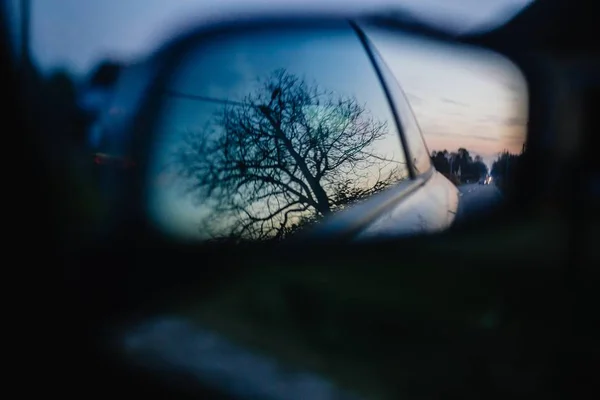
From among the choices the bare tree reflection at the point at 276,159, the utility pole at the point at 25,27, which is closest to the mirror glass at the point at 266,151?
the bare tree reflection at the point at 276,159

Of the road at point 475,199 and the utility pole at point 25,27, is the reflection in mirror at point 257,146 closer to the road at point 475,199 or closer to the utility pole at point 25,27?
the road at point 475,199

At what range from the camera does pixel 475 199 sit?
303cm

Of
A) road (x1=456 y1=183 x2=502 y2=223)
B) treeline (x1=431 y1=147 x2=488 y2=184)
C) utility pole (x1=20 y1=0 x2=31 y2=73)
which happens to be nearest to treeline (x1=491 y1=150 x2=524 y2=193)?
road (x1=456 y1=183 x2=502 y2=223)

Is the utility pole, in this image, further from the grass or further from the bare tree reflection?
the bare tree reflection

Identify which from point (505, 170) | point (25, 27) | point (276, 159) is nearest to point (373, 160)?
point (276, 159)

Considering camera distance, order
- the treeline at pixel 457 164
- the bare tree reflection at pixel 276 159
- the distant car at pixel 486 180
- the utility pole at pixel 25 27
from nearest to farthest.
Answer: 1. the bare tree reflection at pixel 276 159
2. the treeline at pixel 457 164
3. the distant car at pixel 486 180
4. the utility pole at pixel 25 27

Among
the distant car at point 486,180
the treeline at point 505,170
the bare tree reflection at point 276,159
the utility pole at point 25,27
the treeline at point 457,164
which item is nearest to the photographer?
the bare tree reflection at point 276,159

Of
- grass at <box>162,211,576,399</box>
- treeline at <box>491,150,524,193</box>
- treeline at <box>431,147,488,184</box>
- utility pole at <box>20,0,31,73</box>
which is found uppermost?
utility pole at <box>20,0,31,73</box>

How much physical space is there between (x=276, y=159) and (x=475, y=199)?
43.6 inches

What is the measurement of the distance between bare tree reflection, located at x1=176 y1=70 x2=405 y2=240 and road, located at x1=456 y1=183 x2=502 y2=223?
0.70 meters

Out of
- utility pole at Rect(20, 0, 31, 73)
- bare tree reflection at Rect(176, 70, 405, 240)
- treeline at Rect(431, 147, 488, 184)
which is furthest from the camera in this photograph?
utility pole at Rect(20, 0, 31, 73)

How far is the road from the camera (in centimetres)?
292

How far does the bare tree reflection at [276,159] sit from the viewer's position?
2365mm

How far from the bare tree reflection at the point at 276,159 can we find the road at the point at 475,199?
0.70 m
